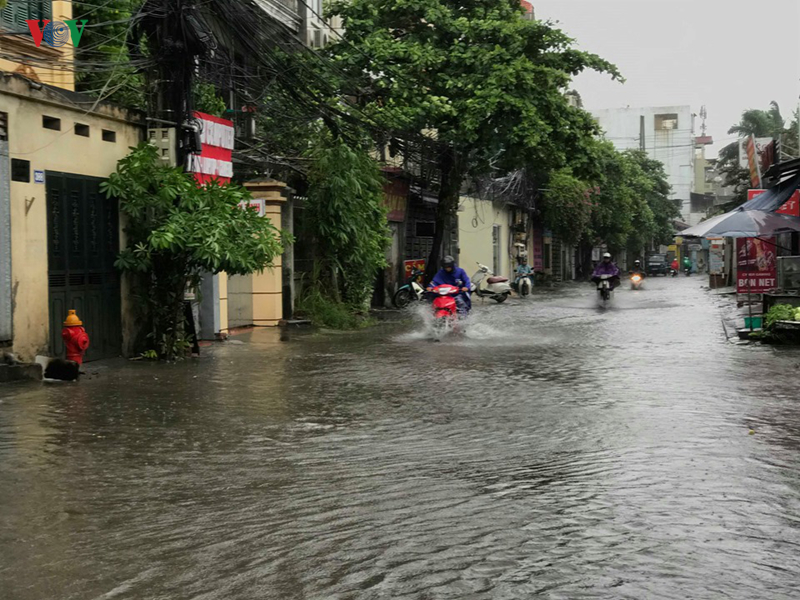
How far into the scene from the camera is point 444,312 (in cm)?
1820

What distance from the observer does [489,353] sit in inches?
598

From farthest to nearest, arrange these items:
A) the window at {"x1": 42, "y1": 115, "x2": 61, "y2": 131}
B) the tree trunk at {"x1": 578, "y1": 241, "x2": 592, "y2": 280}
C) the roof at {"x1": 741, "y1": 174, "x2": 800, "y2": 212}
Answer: the tree trunk at {"x1": 578, "y1": 241, "x2": 592, "y2": 280} → the roof at {"x1": 741, "y1": 174, "x2": 800, "y2": 212} → the window at {"x1": 42, "y1": 115, "x2": 61, "y2": 131}

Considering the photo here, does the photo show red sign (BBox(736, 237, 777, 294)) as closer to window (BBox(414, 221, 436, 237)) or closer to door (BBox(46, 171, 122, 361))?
door (BBox(46, 171, 122, 361))

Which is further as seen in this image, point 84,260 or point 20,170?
point 84,260

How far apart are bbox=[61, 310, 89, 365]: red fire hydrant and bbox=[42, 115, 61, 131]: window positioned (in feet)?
7.79

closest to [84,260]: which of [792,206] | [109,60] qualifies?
[109,60]

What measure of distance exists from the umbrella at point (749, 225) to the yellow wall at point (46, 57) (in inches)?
413

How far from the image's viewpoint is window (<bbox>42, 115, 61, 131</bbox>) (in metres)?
12.6

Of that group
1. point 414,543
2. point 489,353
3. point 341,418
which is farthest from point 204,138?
point 414,543

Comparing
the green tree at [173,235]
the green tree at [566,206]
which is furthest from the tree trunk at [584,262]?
the green tree at [173,235]

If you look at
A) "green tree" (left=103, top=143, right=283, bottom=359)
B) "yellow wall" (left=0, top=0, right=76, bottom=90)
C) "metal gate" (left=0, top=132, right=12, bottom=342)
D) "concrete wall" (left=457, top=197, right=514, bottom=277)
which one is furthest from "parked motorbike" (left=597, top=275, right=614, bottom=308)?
"metal gate" (left=0, top=132, right=12, bottom=342)

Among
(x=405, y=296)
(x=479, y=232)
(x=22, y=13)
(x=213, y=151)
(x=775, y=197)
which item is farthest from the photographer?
(x=479, y=232)

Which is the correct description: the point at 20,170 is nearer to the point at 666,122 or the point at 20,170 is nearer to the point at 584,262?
the point at 584,262

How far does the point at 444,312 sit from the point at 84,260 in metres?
6.99
